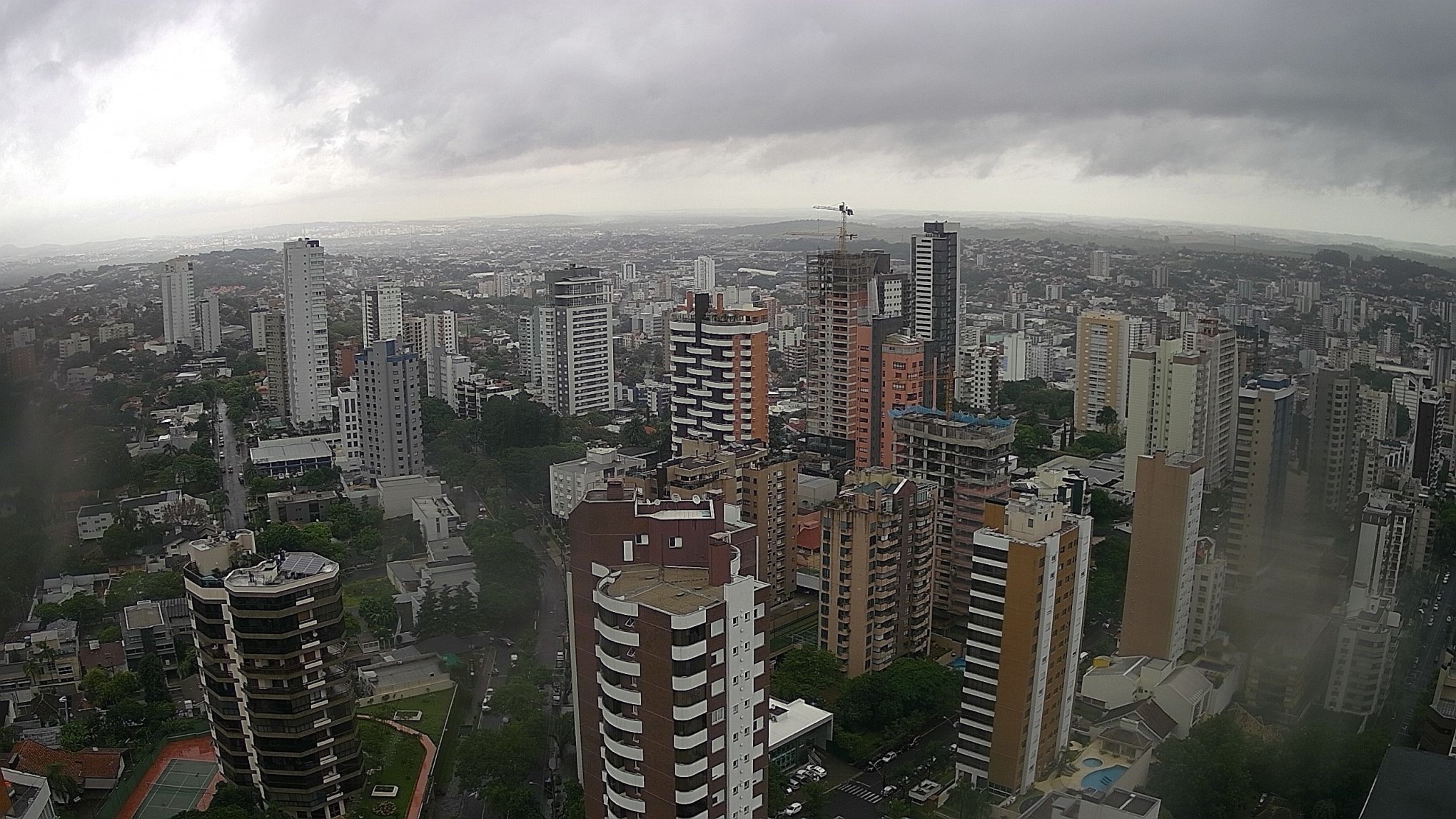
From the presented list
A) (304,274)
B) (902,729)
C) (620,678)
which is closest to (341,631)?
(620,678)

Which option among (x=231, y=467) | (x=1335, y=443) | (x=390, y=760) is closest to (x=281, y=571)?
(x=390, y=760)

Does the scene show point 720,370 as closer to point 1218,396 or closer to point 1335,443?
point 1218,396

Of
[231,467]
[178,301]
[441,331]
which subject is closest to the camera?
[231,467]

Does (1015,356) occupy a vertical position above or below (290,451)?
above

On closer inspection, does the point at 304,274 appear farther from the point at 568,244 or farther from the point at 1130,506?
the point at 1130,506

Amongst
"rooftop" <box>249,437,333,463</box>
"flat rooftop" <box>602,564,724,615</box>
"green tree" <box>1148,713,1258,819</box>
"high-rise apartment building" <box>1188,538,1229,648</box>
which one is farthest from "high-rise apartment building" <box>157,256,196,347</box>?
"green tree" <box>1148,713,1258,819</box>

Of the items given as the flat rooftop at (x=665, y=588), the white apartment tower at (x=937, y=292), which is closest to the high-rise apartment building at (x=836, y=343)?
the white apartment tower at (x=937, y=292)

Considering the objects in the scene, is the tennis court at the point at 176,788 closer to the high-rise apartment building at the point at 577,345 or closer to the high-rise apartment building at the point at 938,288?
the high-rise apartment building at the point at 577,345
